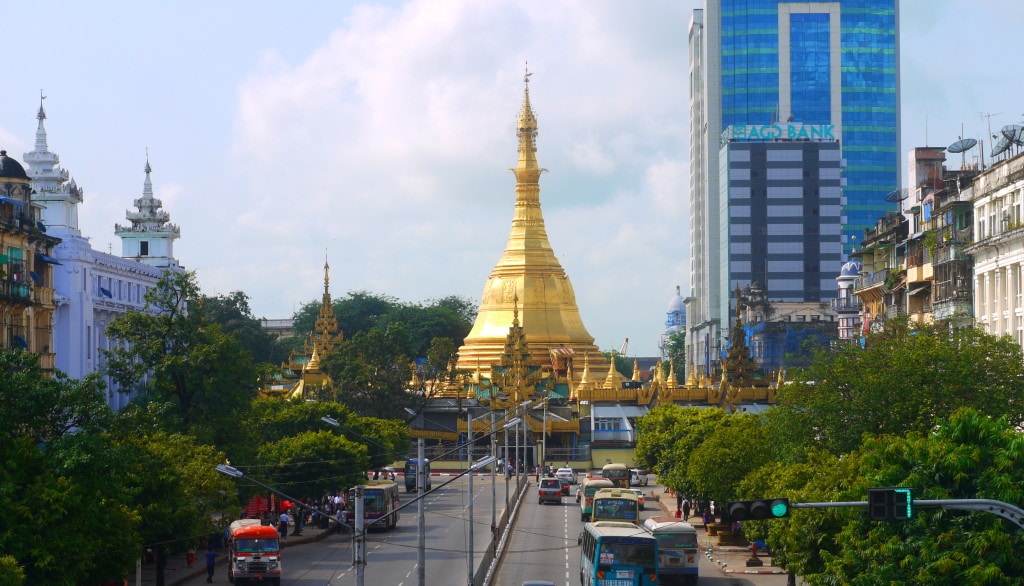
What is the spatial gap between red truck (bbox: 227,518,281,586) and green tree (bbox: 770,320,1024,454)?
1827 centimetres

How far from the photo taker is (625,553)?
51.8 meters

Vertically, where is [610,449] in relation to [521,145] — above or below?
below

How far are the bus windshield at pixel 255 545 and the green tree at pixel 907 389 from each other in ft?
60.0

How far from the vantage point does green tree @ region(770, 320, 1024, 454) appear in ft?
188

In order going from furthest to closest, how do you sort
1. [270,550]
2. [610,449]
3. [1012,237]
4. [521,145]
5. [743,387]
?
[521,145], [743,387], [610,449], [1012,237], [270,550]

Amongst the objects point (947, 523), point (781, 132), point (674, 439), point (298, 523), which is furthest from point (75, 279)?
point (781, 132)

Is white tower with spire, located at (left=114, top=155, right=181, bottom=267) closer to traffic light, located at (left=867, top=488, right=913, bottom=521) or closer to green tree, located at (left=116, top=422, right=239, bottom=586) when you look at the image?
green tree, located at (left=116, top=422, right=239, bottom=586)

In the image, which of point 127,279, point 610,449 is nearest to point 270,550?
point 127,279

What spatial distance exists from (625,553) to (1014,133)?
3730cm

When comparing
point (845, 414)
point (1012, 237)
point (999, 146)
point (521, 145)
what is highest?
point (521, 145)

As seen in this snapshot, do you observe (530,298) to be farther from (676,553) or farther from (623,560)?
(623,560)

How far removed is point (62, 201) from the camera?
9638cm

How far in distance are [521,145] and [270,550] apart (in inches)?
4092

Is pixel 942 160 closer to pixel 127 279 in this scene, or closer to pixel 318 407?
pixel 318 407
